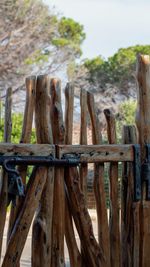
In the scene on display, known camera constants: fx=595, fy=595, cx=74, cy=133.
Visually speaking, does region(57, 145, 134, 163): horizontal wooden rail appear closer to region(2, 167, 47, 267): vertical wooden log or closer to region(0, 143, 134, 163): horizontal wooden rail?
region(0, 143, 134, 163): horizontal wooden rail

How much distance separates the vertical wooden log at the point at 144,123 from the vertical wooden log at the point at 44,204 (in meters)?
0.72

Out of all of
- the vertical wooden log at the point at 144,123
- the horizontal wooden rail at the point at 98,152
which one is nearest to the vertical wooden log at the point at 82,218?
the horizontal wooden rail at the point at 98,152

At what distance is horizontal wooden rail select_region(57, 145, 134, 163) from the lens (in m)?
3.95

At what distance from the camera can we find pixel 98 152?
405 centimetres

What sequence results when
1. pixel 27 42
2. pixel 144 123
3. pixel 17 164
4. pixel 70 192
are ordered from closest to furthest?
pixel 17 164 < pixel 70 192 < pixel 144 123 < pixel 27 42

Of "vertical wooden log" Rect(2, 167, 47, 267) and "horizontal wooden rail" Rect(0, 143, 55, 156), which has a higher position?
"horizontal wooden rail" Rect(0, 143, 55, 156)

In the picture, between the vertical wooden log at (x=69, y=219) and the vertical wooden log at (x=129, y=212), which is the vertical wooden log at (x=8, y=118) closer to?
the vertical wooden log at (x=69, y=219)

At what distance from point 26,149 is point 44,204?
381mm

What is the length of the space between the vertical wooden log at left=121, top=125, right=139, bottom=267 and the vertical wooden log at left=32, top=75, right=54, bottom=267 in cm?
62

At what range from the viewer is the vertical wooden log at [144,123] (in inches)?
167

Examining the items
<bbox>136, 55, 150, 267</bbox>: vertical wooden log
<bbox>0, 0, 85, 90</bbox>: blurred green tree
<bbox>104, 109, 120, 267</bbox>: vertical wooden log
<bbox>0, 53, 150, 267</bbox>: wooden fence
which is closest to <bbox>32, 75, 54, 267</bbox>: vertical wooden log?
<bbox>0, 53, 150, 267</bbox>: wooden fence

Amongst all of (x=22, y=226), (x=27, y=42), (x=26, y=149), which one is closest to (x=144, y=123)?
(x=26, y=149)

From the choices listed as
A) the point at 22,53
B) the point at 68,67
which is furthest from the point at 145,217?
the point at 68,67

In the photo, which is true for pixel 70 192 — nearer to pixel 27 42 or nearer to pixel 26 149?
pixel 26 149
